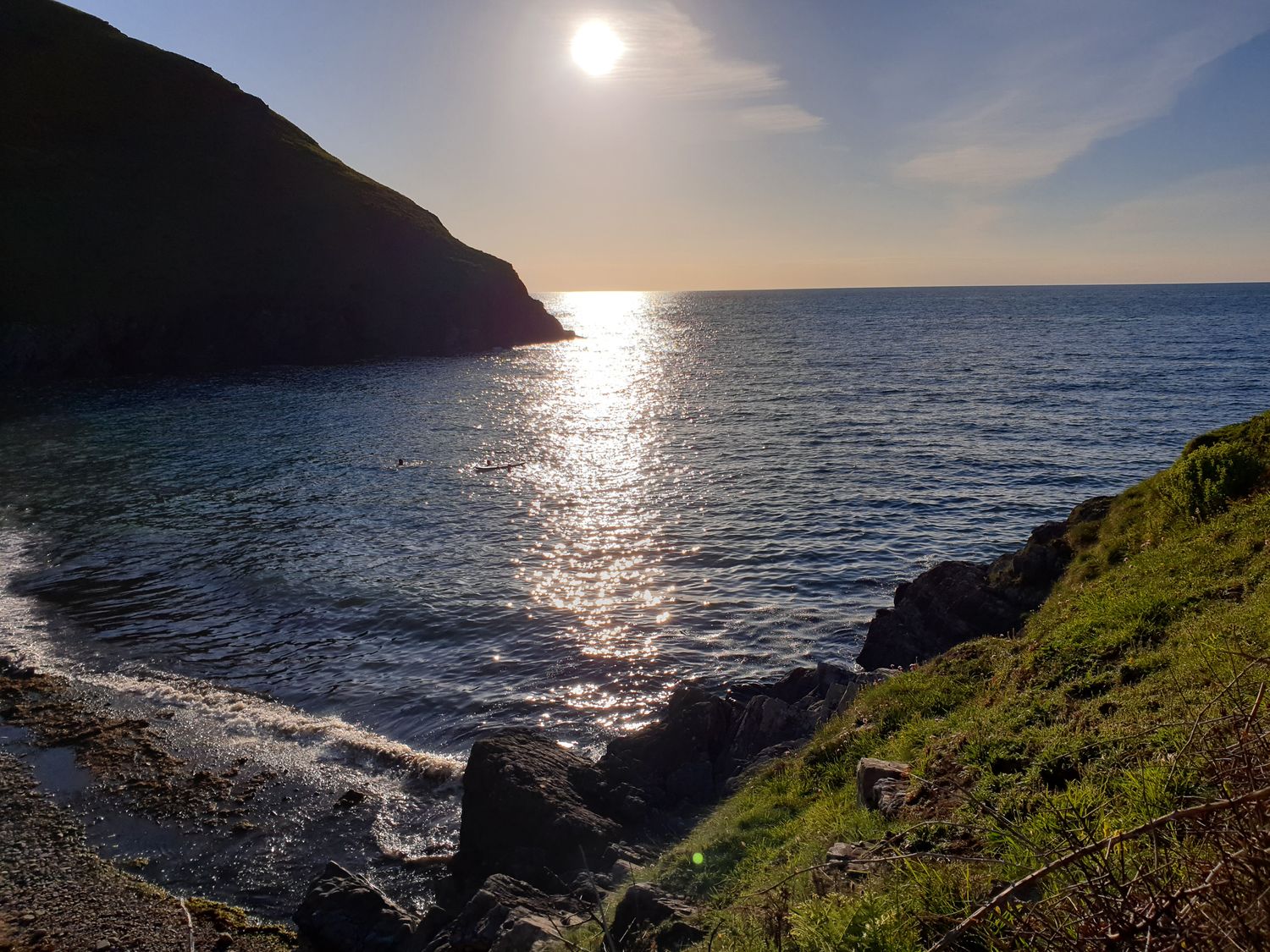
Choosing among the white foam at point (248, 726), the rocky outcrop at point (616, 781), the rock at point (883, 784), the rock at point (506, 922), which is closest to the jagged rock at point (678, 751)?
the rocky outcrop at point (616, 781)

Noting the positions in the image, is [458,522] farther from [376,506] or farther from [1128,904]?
[1128,904]

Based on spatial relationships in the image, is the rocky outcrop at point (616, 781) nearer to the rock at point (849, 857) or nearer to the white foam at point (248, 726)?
the white foam at point (248, 726)

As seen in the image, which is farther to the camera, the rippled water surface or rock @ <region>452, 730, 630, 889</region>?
the rippled water surface

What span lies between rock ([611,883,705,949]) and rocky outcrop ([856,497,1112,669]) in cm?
959

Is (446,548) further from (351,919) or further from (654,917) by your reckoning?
(654,917)

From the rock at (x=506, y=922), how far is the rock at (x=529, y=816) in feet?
3.35

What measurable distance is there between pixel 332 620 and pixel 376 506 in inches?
489

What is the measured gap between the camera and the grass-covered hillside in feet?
10.7

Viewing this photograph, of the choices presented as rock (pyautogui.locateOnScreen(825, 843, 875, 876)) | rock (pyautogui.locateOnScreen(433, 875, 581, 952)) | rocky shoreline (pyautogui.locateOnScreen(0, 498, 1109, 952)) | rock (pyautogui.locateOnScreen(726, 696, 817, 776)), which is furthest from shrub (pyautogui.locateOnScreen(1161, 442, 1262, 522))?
rock (pyautogui.locateOnScreen(433, 875, 581, 952))

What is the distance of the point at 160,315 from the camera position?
83375mm

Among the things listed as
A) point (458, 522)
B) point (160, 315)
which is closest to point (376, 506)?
point (458, 522)

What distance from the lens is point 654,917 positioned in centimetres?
767

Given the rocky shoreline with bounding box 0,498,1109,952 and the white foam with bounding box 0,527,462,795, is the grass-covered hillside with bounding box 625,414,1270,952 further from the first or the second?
the white foam with bounding box 0,527,462,795

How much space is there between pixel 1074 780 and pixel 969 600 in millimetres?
10134
